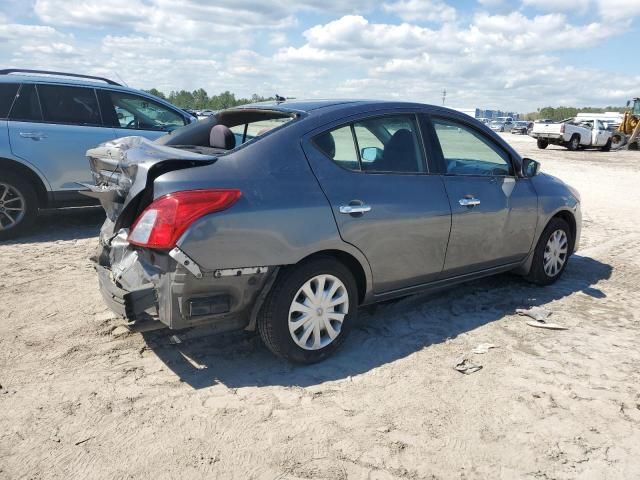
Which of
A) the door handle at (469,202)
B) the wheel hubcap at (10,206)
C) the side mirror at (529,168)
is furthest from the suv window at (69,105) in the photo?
the side mirror at (529,168)

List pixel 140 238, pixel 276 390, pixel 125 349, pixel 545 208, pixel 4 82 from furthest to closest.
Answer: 1. pixel 4 82
2. pixel 545 208
3. pixel 125 349
4. pixel 276 390
5. pixel 140 238

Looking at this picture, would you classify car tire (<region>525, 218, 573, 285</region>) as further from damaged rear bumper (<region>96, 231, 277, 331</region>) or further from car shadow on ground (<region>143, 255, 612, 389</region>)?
damaged rear bumper (<region>96, 231, 277, 331</region>)

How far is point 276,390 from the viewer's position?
10.5ft

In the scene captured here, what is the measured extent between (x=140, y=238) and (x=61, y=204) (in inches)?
165

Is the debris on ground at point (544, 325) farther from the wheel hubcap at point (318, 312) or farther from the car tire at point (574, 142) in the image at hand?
the car tire at point (574, 142)

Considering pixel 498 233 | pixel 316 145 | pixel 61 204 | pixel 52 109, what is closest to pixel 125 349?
pixel 316 145

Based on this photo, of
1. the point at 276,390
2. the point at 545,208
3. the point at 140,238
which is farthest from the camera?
the point at 545,208

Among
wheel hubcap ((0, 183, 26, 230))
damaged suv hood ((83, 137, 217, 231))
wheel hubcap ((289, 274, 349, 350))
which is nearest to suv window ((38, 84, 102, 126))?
wheel hubcap ((0, 183, 26, 230))

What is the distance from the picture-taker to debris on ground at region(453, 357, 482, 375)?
352cm

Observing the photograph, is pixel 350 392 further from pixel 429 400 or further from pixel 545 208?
pixel 545 208

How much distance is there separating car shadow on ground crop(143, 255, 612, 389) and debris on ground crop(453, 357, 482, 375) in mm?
309

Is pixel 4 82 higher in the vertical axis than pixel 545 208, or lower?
higher

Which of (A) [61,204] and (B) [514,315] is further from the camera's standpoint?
(A) [61,204]

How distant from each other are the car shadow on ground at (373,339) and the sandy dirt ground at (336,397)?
1cm
